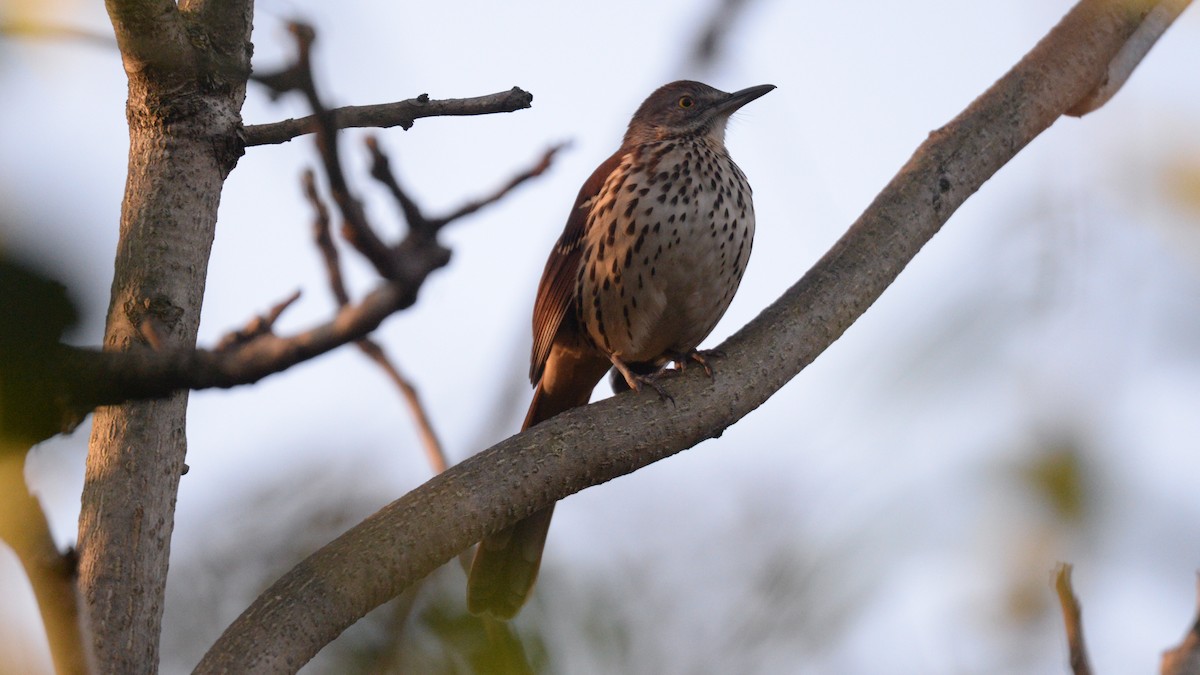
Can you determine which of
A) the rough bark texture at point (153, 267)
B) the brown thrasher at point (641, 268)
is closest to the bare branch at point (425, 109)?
the rough bark texture at point (153, 267)

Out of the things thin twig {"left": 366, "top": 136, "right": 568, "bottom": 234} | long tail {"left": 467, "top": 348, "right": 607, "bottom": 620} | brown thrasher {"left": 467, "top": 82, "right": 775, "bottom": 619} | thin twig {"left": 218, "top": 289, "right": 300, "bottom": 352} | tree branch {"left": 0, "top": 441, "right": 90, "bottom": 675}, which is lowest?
tree branch {"left": 0, "top": 441, "right": 90, "bottom": 675}

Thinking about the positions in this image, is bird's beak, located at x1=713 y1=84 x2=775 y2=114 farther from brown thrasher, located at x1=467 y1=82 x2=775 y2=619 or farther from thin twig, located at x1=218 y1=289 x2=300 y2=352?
thin twig, located at x1=218 y1=289 x2=300 y2=352

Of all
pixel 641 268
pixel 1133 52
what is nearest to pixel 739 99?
pixel 641 268

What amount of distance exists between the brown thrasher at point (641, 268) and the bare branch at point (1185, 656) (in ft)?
8.33

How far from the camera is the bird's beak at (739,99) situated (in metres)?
5.64

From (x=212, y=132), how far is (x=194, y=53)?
19 centimetres

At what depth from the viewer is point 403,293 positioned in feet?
4.45

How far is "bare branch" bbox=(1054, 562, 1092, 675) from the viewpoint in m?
2.11

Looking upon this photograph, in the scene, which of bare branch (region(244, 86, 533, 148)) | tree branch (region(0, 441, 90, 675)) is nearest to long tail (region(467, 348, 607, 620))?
bare branch (region(244, 86, 533, 148))

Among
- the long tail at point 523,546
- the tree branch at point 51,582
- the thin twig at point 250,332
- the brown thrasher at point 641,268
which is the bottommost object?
the tree branch at point 51,582

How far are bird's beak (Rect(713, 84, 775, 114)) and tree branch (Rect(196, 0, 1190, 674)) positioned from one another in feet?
5.50

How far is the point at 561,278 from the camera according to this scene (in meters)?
5.18

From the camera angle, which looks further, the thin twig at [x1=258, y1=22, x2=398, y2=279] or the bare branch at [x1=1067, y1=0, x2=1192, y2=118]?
the bare branch at [x1=1067, y1=0, x2=1192, y2=118]

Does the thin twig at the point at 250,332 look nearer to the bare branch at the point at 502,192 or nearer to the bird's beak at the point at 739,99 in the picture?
the bare branch at the point at 502,192
